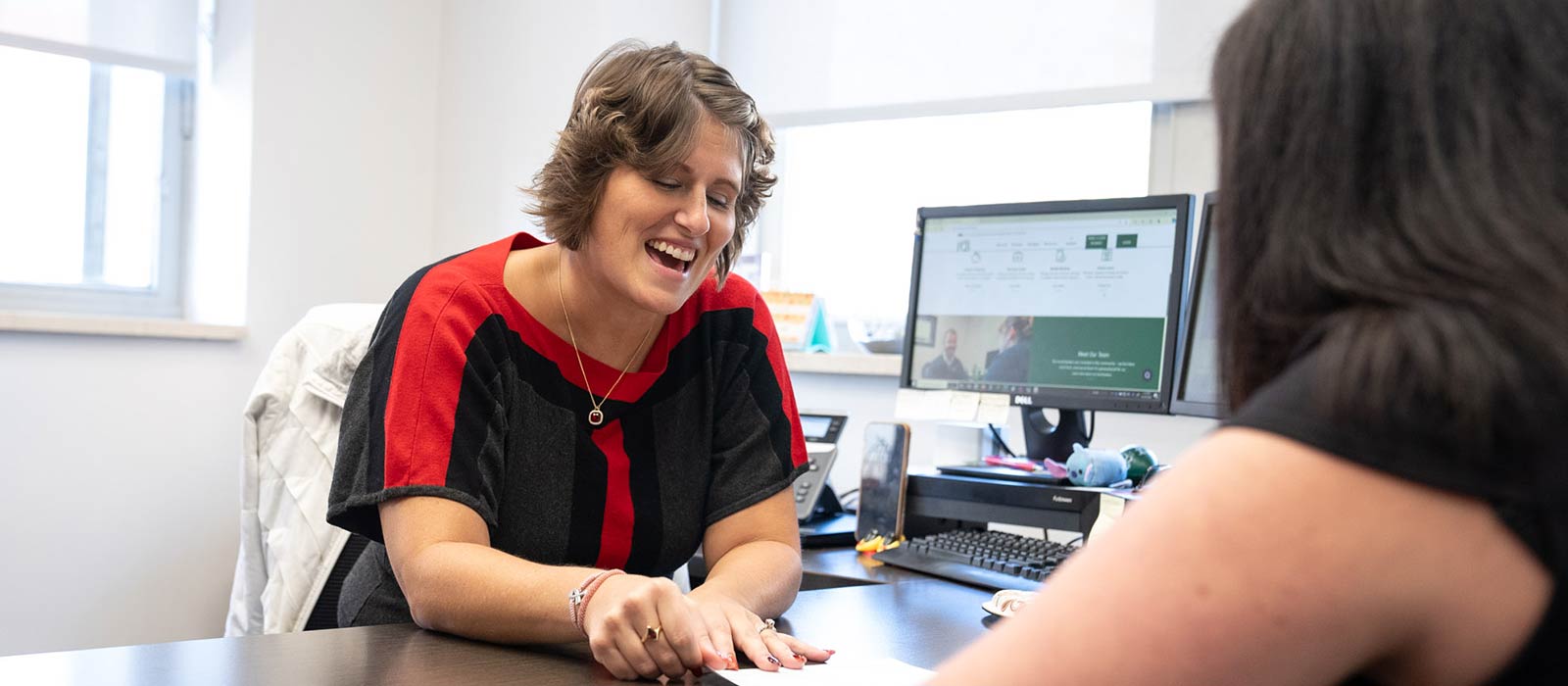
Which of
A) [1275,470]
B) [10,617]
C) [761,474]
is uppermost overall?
[1275,470]

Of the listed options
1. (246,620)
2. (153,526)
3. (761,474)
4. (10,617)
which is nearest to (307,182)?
(153,526)

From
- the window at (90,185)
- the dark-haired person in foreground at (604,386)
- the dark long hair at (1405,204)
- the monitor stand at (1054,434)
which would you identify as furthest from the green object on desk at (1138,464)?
the window at (90,185)

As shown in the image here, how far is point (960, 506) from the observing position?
76.9 inches

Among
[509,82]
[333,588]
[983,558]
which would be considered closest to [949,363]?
[983,558]

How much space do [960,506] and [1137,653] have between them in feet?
4.74

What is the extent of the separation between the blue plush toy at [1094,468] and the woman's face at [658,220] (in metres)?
0.69

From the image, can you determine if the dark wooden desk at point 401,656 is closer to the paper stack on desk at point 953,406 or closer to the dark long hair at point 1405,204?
the dark long hair at point 1405,204

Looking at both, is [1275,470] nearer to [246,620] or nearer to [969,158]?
[246,620]

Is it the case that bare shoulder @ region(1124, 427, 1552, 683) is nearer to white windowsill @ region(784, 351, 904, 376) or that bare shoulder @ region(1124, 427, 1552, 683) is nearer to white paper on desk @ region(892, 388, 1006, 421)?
white paper on desk @ region(892, 388, 1006, 421)

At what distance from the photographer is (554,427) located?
4.78 feet

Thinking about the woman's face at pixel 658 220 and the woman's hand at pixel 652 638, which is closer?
the woman's hand at pixel 652 638

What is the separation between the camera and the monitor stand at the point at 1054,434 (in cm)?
216

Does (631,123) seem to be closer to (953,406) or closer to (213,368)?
(953,406)

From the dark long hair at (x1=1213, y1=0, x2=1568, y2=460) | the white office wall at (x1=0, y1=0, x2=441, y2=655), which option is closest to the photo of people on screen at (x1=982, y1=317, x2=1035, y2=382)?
the dark long hair at (x1=1213, y1=0, x2=1568, y2=460)
